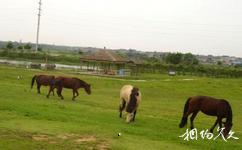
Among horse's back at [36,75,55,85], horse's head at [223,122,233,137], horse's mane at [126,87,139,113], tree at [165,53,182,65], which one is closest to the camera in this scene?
horse's head at [223,122,233,137]

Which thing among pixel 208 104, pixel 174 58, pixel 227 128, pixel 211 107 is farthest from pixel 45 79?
pixel 174 58

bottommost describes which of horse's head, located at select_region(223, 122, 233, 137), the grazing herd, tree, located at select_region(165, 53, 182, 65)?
horse's head, located at select_region(223, 122, 233, 137)

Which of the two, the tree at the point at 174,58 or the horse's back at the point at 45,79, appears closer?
the horse's back at the point at 45,79

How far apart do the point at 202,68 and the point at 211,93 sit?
3962 centimetres

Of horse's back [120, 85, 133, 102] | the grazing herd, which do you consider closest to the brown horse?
the grazing herd

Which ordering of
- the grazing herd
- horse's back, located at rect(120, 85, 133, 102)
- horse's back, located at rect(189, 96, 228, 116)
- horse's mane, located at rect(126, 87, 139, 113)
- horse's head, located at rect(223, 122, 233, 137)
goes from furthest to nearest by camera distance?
horse's back, located at rect(120, 85, 133, 102) < horse's mane, located at rect(126, 87, 139, 113) < horse's back, located at rect(189, 96, 228, 116) < the grazing herd < horse's head, located at rect(223, 122, 233, 137)

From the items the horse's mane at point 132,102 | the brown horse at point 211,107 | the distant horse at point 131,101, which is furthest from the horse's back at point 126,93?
the brown horse at point 211,107

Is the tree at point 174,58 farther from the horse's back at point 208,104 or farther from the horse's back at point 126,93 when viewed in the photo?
the horse's back at point 208,104


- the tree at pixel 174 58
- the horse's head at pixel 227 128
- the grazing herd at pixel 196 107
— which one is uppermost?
the tree at pixel 174 58

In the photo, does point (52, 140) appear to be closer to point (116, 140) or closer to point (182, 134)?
point (116, 140)

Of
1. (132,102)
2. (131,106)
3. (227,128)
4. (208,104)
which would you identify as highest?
(208,104)

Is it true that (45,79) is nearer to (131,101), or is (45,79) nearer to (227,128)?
(131,101)

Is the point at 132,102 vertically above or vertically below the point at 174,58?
below

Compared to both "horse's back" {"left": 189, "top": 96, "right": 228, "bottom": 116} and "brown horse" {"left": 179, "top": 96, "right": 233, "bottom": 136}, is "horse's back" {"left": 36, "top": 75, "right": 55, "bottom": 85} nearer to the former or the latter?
"brown horse" {"left": 179, "top": 96, "right": 233, "bottom": 136}
